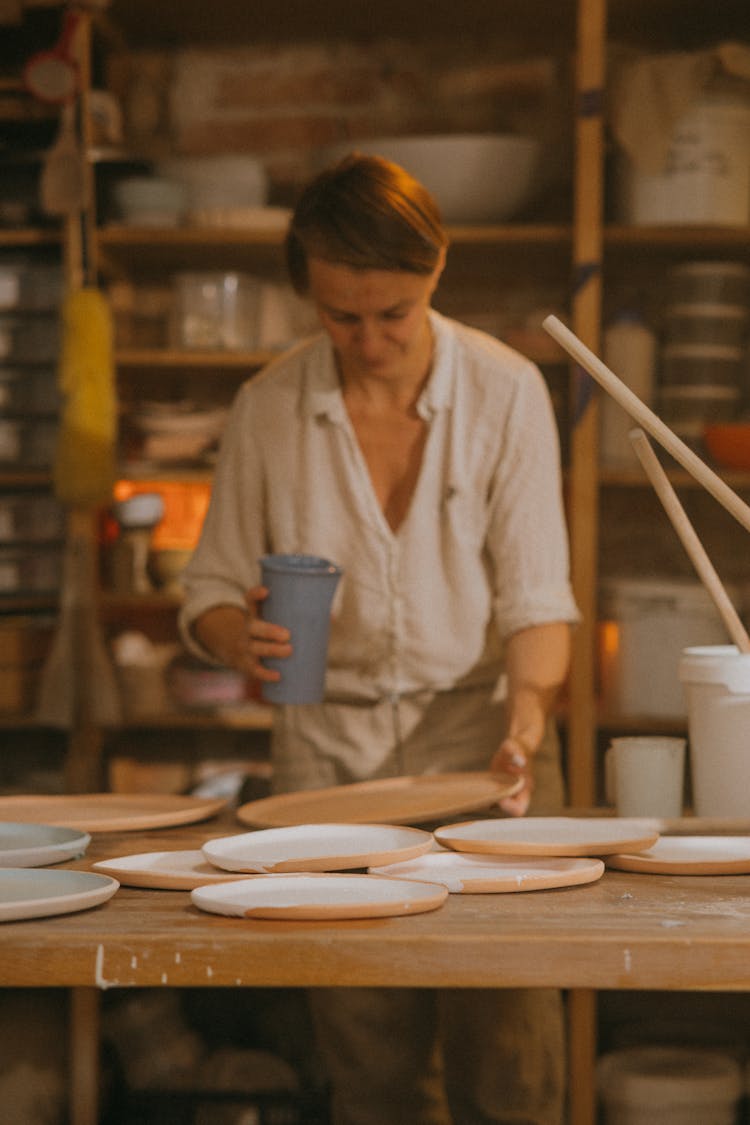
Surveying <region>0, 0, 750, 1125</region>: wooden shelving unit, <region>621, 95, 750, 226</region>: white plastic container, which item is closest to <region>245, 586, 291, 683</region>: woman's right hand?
<region>0, 0, 750, 1125</region>: wooden shelving unit

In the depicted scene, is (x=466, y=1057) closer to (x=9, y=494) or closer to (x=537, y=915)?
(x=537, y=915)

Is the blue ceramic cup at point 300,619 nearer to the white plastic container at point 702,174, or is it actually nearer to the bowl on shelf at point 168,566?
the bowl on shelf at point 168,566

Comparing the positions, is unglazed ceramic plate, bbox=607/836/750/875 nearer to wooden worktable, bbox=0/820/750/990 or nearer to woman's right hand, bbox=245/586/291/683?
wooden worktable, bbox=0/820/750/990

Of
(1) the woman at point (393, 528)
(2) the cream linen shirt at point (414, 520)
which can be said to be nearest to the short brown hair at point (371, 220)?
(1) the woman at point (393, 528)

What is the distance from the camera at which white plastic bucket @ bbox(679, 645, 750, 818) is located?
4.21 ft

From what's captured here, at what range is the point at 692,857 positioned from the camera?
1146 mm

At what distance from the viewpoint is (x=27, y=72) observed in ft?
9.77

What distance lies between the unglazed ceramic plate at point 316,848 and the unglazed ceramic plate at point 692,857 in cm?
18

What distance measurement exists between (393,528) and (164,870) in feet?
2.96

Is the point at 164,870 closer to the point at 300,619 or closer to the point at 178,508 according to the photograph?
the point at 300,619

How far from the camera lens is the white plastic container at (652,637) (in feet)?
9.35

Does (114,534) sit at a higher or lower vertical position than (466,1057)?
higher

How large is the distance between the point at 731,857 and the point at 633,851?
0.28 feet

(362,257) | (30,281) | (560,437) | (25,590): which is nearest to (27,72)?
(30,281)
